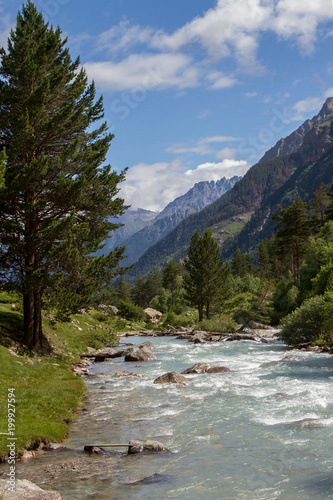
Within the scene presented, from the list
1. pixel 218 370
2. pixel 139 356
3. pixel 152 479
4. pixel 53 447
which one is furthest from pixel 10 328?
pixel 152 479

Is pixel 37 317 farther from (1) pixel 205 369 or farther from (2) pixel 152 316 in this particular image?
(2) pixel 152 316

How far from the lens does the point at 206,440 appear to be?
11.6 metres

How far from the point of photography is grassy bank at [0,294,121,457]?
11.8m

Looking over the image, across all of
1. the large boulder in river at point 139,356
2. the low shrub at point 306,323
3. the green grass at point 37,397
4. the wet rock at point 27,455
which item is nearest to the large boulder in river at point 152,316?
the large boulder in river at point 139,356

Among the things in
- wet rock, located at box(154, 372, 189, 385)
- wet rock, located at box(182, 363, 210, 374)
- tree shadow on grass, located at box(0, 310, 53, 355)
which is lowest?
wet rock, located at box(182, 363, 210, 374)

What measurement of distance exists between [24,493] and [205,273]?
52.0 m

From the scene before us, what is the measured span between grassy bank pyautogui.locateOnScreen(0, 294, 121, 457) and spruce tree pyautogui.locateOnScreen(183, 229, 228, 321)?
30991 millimetres

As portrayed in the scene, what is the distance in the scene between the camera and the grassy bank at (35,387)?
11750mm

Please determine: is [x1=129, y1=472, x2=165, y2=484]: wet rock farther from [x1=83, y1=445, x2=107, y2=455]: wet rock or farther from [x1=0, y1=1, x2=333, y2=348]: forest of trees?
[x1=0, y1=1, x2=333, y2=348]: forest of trees

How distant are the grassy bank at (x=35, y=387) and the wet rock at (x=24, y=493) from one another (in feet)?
9.28

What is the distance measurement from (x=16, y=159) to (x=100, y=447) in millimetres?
18211

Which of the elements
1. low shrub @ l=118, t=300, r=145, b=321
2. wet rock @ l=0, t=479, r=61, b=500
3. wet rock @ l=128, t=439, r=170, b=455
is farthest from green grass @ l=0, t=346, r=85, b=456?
low shrub @ l=118, t=300, r=145, b=321

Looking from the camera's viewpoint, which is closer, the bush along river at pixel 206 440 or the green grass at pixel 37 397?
the bush along river at pixel 206 440

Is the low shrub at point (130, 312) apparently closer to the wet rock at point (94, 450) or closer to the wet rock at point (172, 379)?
the wet rock at point (172, 379)
